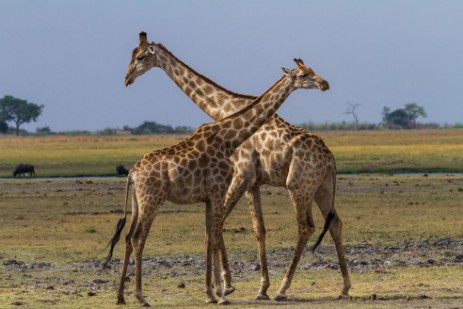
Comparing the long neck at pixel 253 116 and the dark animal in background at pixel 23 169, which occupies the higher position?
the long neck at pixel 253 116

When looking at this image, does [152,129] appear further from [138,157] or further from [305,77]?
[305,77]

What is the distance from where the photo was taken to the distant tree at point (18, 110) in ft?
403

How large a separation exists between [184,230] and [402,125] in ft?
375

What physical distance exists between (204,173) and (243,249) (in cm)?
543

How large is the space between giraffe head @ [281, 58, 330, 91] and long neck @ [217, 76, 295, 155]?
92mm

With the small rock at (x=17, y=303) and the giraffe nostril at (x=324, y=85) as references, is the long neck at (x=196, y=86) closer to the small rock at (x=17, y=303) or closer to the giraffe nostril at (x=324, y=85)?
the giraffe nostril at (x=324, y=85)

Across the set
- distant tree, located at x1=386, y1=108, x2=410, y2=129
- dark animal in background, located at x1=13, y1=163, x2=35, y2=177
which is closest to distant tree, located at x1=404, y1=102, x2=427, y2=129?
distant tree, located at x1=386, y1=108, x2=410, y2=129

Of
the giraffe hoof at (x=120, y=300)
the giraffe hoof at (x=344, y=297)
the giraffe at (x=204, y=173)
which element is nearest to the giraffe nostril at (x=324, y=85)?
the giraffe at (x=204, y=173)

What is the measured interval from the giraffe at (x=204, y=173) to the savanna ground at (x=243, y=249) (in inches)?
24.0

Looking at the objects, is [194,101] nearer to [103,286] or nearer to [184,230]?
[103,286]

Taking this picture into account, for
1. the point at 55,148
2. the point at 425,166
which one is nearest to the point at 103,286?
the point at 425,166

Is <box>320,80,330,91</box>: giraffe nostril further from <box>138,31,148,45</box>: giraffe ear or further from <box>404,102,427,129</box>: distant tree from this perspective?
<box>404,102,427,129</box>: distant tree

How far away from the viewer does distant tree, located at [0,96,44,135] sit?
122938mm

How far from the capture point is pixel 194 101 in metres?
15.5
